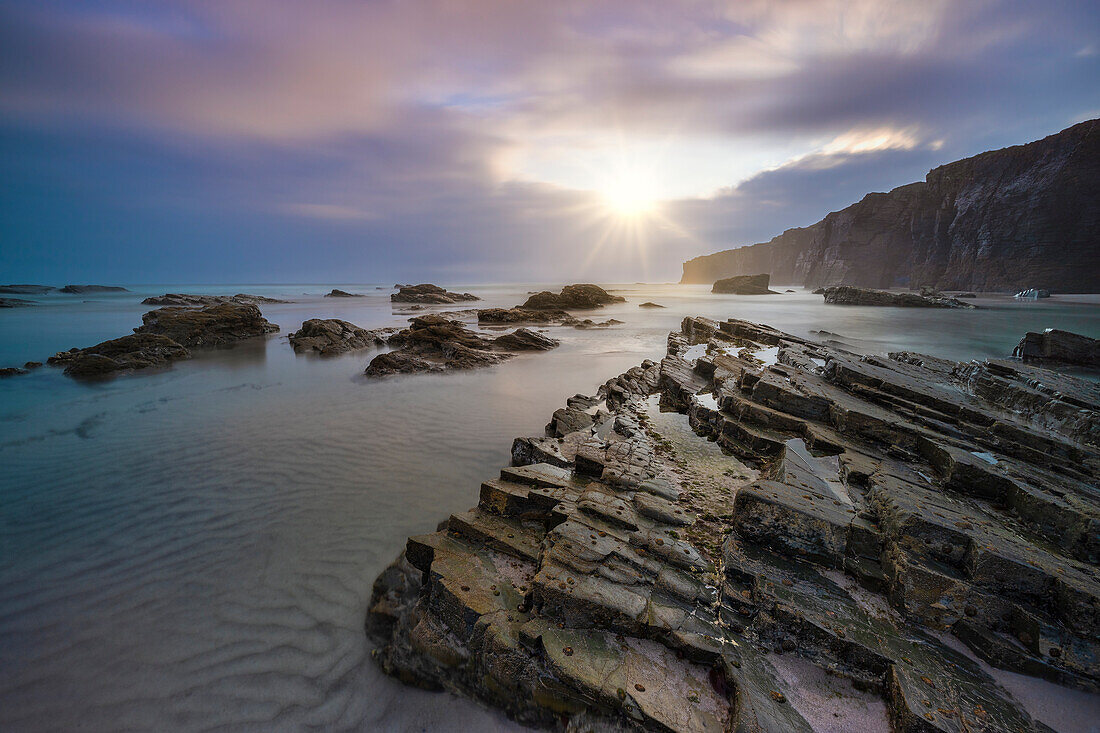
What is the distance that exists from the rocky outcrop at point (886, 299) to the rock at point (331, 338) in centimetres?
6498

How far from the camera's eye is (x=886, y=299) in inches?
2111

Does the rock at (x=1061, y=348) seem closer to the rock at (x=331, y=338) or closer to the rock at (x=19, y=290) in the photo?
the rock at (x=331, y=338)

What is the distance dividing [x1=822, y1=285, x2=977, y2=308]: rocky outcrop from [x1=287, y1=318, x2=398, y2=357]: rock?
64978mm

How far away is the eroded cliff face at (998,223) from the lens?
2355 inches

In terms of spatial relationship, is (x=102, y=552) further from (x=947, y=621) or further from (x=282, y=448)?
(x=947, y=621)

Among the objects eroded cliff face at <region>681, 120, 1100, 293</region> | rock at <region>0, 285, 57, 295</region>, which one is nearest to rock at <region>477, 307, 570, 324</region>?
eroded cliff face at <region>681, 120, 1100, 293</region>

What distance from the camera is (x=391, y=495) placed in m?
6.58

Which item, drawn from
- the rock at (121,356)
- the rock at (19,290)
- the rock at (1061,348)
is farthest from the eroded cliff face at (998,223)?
the rock at (19,290)

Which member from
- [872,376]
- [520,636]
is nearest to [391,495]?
[520,636]

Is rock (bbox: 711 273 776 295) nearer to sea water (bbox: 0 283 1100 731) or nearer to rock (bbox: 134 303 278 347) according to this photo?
sea water (bbox: 0 283 1100 731)

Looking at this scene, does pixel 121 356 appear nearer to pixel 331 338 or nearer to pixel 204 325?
pixel 204 325

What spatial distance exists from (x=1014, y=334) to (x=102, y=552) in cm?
4470

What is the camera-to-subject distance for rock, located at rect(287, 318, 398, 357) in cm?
1958

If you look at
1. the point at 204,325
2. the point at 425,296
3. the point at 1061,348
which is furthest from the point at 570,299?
the point at 1061,348
